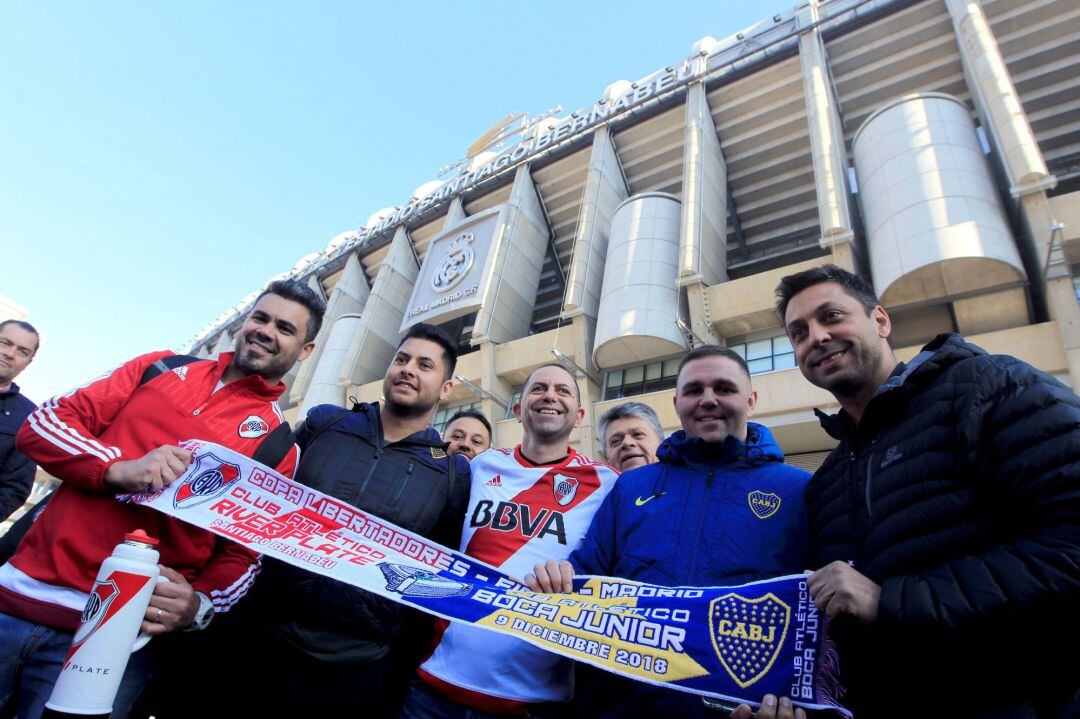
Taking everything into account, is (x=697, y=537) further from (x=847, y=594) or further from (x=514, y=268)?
(x=514, y=268)

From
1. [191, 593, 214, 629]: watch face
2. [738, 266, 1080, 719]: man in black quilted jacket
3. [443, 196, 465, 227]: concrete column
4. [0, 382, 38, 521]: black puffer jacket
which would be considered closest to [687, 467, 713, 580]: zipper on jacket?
[738, 266, 1080, 719]: man in black quilted jacket

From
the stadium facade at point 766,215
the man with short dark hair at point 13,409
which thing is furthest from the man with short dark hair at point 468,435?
the stadium facade at point 766,215

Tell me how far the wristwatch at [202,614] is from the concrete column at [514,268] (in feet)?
67.4

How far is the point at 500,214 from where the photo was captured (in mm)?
26031

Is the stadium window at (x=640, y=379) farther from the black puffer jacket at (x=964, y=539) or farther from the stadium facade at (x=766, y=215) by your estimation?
the black puffer jacket at (x=964, y=539)

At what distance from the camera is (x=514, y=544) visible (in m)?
2.96

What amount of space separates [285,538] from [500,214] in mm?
24843

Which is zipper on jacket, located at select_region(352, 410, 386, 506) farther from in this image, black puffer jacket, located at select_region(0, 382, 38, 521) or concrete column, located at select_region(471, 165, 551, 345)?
concrete column, located at select_region(471, 165, 551, 345)

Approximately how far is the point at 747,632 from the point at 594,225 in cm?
2246

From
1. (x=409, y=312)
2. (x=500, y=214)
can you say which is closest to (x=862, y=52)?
(x=500, y=214)

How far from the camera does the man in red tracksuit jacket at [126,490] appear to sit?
2062 mm

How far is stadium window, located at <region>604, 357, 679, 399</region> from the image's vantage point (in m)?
Answer: 19.7

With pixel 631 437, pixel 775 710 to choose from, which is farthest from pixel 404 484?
pixel 631 437

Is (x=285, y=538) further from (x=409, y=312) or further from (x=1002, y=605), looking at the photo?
(x=409, y=312)
